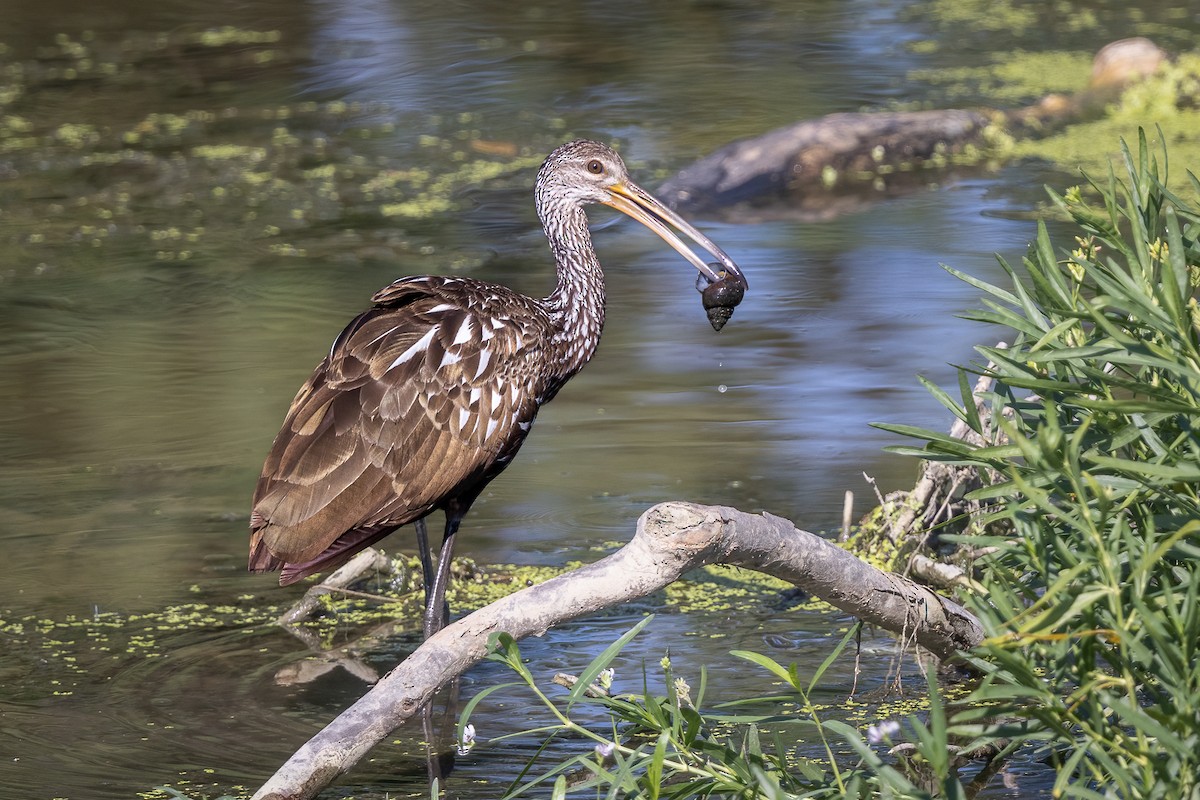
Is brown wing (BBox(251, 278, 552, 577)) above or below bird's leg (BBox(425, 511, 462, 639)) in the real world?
above

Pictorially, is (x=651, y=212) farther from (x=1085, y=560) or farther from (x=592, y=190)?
(x=1085, y=560)

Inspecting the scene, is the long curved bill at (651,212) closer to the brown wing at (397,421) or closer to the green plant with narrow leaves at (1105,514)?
the brown wing at (397,421)

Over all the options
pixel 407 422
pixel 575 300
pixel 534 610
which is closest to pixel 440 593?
pixel 407 422

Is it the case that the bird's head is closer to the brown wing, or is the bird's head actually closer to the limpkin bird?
the limpkin bird

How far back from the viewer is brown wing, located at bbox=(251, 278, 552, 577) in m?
4.80

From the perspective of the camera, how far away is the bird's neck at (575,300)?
553 cm

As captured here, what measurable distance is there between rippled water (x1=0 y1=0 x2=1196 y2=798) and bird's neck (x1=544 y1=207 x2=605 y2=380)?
857mm

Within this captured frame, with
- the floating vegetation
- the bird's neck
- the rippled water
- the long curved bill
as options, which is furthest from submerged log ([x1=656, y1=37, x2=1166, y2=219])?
the bird's neck

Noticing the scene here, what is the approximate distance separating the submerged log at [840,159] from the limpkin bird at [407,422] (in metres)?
5.11

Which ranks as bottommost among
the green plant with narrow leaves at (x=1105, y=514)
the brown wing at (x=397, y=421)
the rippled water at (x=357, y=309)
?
the rippled water at (x=357, y=309)

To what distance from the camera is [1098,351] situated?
2998mm

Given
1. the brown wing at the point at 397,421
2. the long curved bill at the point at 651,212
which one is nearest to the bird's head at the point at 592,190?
the long curved bill at the point at 651,212

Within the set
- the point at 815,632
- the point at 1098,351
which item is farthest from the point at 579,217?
the point at 1098,351

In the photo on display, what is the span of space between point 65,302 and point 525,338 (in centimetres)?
463
